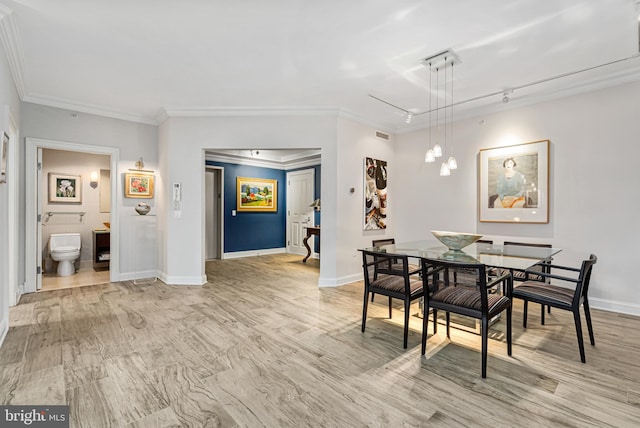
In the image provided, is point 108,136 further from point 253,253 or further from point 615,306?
point 615,306

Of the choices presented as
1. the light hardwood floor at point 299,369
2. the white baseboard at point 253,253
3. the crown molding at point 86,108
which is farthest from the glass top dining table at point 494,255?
the white baseboard at point 253,253

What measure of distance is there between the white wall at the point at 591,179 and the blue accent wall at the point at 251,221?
4.84m

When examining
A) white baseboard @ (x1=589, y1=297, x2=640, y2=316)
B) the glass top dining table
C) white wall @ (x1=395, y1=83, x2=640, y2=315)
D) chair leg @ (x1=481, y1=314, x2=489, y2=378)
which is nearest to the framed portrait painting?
white wall @ (x1=395, y1=83, x2=640, y2=315)

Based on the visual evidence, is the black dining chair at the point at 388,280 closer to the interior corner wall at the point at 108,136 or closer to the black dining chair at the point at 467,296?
the black dining chair at the point at 467,296

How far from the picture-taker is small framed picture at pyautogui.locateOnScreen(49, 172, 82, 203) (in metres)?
5.71

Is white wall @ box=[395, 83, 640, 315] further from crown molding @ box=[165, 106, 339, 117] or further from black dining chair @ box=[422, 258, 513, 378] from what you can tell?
crown molding @ box=[165, 106, 339, 117]

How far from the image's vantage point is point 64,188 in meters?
5.82

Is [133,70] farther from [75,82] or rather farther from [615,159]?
[615,159]

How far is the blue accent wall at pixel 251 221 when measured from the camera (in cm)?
706

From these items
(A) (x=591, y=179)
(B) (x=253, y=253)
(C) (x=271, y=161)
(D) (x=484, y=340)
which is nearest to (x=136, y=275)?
(B) (x=253, y=253)

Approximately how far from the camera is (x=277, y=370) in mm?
2176

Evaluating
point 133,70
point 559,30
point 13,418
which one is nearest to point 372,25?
point 559,30

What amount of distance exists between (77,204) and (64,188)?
Result: 365 millimetres

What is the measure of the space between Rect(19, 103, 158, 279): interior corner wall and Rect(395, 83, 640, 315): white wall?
5.25m
